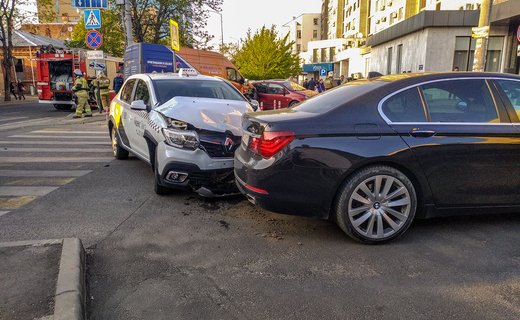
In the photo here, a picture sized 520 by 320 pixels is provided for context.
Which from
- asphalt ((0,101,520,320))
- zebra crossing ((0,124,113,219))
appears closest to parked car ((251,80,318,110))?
zebra crossing ((0,124,113,219))

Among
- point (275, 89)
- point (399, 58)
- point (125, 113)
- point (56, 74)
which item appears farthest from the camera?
point (399, 58)

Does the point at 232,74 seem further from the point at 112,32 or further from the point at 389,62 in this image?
the point at 389,62

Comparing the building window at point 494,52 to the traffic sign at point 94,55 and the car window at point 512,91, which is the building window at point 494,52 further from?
the car window at point 512,91

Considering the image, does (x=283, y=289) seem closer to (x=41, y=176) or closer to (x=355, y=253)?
(x=355, y=253)

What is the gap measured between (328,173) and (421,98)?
4.08ft

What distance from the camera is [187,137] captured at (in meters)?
5.19

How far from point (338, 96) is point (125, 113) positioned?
4208 mm

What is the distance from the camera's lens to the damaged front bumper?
5.13 meters

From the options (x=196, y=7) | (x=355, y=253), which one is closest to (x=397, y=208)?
(x=355, y=253)

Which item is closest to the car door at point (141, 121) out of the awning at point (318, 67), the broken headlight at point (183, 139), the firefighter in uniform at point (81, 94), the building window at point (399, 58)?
the broken headlight at point (183, 139)

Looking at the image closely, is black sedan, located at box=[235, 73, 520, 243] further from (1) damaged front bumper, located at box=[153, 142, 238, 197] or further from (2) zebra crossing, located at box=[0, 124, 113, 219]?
(2) zebra crossing, located at box=[0, 124, 113, 219]

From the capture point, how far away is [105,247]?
397 cm

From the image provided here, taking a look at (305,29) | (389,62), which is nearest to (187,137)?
(389,62)

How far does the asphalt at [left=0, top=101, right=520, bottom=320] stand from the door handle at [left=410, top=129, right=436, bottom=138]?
3.38 ft
